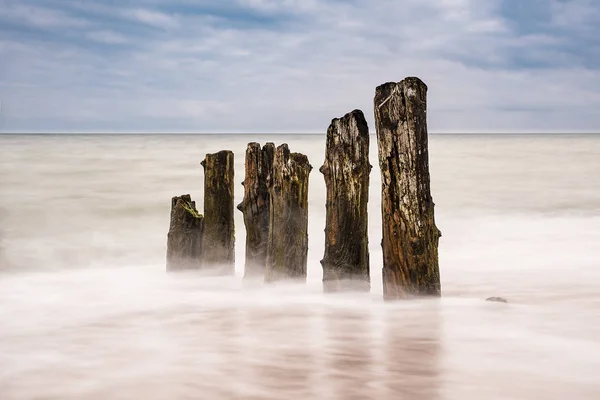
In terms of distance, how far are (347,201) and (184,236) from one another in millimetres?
2487

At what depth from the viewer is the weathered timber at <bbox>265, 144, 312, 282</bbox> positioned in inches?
252

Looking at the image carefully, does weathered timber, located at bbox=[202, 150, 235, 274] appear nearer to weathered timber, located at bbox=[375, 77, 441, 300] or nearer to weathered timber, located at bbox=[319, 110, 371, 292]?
weathered timber, located at bbox=[319, 110, 371, 292]

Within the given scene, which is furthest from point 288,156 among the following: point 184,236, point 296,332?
point 184,236

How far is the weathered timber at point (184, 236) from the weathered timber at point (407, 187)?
280 centimetres

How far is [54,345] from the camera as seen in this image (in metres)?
5.24

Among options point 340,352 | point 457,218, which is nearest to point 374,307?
point 340,352

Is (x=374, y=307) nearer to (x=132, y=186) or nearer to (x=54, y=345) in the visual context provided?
(x=54, y=345)

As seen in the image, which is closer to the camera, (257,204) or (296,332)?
(296,332)

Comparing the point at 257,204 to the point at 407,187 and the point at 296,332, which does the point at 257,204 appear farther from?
the point at 407,187

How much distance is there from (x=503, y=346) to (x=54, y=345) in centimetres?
324

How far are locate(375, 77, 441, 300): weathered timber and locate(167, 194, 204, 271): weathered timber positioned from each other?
280 centimetres

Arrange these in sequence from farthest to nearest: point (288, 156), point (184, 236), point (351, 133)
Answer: point (184, 236)
point (288, 156)
point (351, 133)

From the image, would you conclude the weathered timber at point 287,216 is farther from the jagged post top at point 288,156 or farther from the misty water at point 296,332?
the misty water at point 296,332

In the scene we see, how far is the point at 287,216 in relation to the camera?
21.2ft
